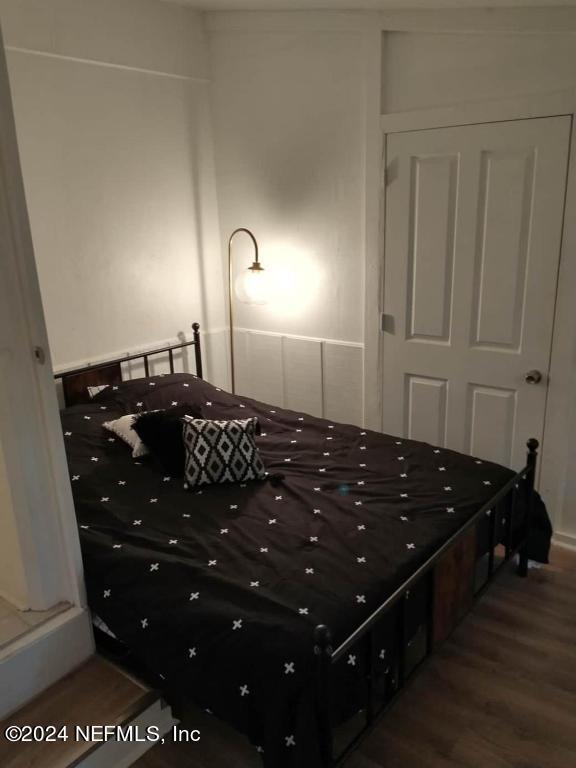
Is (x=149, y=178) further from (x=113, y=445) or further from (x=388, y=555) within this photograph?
(x=388, y=555)

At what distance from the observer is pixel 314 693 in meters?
1.49

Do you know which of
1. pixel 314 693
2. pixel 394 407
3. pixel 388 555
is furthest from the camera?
pixel 394 407

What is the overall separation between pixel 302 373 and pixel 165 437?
1354mm

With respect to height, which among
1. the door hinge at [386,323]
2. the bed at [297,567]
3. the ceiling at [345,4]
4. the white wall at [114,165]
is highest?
the ceiling at [345,4]

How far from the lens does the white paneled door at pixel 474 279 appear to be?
274 cm

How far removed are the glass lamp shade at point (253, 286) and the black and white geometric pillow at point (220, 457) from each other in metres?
1.23

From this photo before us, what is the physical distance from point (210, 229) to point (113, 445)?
1.70 meters

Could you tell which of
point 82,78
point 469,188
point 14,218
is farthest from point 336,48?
point 14,218

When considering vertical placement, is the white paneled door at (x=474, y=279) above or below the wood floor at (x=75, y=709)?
above

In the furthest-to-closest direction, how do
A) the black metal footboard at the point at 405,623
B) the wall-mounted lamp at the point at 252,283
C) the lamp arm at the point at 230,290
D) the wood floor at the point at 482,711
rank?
the lamp arm at the point at 230,290 → the wall-mounted lamp at the point at 252,283 → the wood floor at the point at 482,711 → the black metal footboard at the point at 405,623

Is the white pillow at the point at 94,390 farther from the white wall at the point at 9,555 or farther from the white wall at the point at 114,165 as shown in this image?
the white wall at the point at 9,555

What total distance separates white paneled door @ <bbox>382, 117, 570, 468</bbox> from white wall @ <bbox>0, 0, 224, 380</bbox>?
1.26 m

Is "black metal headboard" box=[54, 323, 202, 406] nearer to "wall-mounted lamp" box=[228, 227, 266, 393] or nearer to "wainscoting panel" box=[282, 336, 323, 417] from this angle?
"wall-mounted lamp" box=[228, 227, 266, 393]

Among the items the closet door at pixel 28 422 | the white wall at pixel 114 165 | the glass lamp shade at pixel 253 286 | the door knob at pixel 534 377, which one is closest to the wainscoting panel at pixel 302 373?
the glass lamp shade at pixel 253 286
